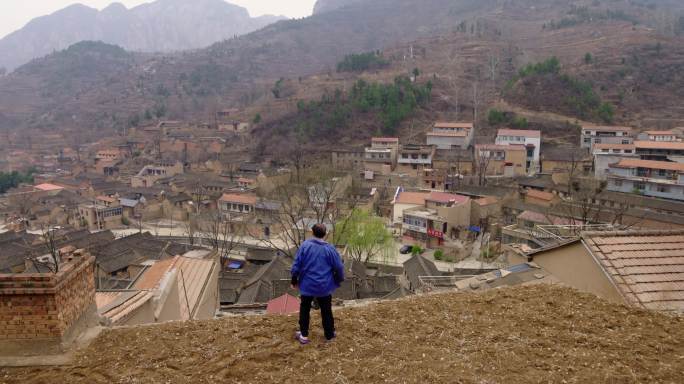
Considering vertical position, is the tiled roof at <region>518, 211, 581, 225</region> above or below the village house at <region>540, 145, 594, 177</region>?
below

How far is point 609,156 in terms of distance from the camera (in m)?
32.6

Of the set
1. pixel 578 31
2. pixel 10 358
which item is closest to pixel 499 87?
pixel 578 31

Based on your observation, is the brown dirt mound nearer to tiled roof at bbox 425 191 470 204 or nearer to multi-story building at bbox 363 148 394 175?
tiled roof at bbox 425 191 470 204

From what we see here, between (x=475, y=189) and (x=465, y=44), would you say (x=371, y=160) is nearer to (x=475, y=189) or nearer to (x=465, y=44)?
(x=475, y=189)

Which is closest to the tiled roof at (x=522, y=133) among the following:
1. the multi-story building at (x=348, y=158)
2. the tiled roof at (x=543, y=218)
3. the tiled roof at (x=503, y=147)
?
the tiled roof at (x=503, y=147)

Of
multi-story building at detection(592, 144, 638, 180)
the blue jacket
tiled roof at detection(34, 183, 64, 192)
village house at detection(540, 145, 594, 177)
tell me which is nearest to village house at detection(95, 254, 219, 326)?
the blue jacket

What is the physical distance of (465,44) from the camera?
77.3 meters

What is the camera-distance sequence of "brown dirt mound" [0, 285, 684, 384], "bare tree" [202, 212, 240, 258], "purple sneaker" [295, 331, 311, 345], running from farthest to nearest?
"bare tree" [202, 212, 240, 258] → "purple sneaker" [295, 331, 311, 345] → "brown dirt mound" [0, 285, 684, 384]

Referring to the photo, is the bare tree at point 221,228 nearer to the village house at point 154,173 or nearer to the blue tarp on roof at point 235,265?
the blue tarp on roof at point 235,265

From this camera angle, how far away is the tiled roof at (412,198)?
28.6 m

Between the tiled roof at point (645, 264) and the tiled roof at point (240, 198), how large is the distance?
2842cm

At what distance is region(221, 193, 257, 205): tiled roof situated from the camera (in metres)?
33.0

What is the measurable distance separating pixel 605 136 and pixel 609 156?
7691 mm

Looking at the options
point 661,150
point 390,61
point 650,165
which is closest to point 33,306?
point 650,165
